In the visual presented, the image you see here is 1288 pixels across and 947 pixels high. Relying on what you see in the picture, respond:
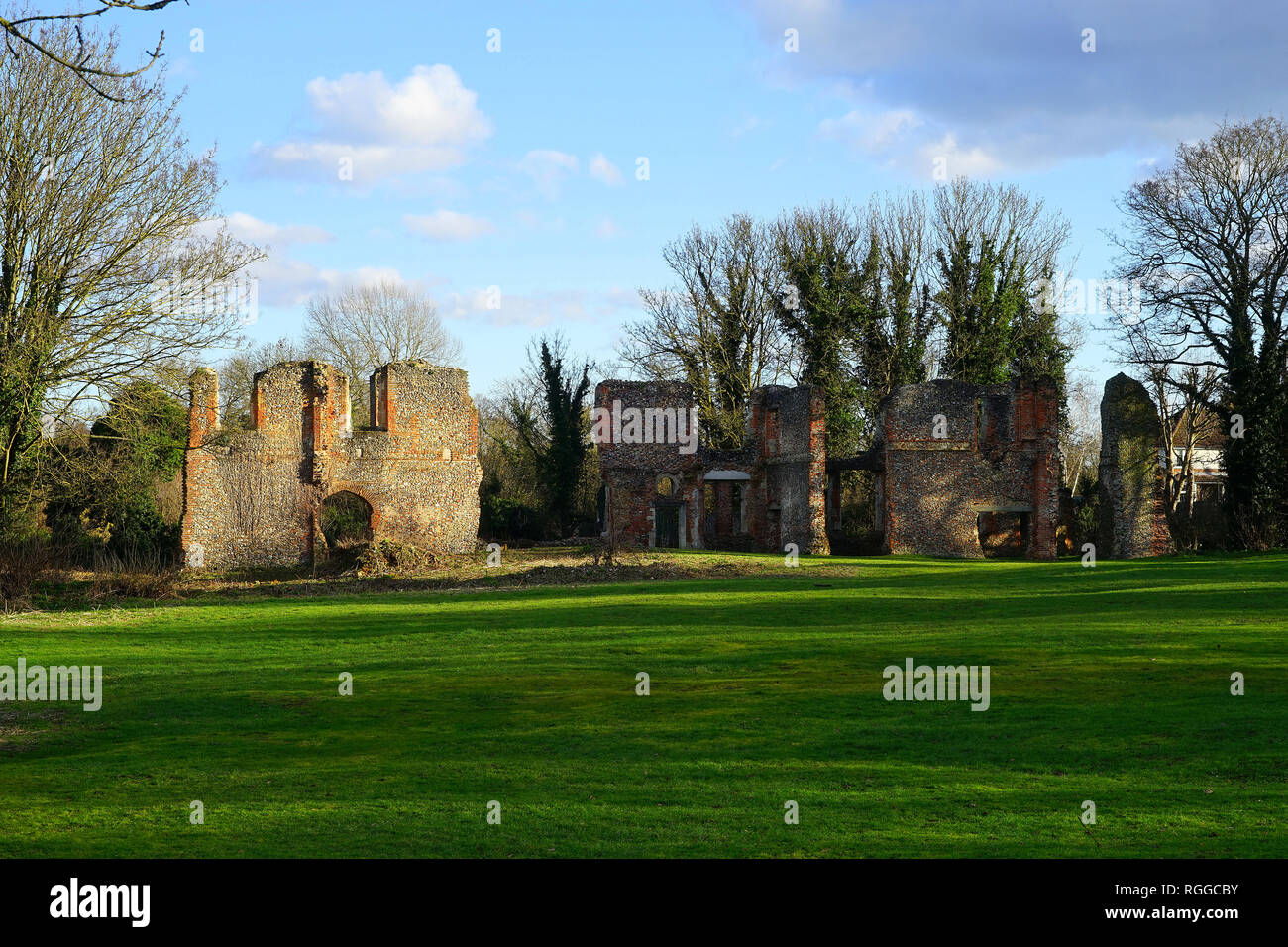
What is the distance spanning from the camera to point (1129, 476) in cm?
3853

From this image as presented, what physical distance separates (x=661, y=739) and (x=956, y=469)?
3087 cm

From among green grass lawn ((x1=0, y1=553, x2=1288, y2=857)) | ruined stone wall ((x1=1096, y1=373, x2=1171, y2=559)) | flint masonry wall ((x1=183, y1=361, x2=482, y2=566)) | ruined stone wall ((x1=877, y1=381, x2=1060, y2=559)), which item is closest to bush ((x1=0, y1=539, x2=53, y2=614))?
green grass lawn ((x1=0, y1=553, x2=1288, y2=857))

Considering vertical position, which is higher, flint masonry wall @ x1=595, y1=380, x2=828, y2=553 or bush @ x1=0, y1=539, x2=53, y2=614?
flint masonry wall @ x1=595, y1=380, x2=828, y2=553

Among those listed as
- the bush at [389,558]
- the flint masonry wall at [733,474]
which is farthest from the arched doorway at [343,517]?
the flint masonry wall at [733,474]

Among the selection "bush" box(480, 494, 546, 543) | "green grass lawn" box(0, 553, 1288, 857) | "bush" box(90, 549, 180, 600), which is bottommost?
"green grass lawn" box(0, 553, 1288, 857)

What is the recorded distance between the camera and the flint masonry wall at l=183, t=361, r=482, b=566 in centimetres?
3356

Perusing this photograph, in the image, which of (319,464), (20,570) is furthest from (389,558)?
(20,570)

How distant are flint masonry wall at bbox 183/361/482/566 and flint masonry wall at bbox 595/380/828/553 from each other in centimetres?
594

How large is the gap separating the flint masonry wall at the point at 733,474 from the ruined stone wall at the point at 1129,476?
9.52 metres

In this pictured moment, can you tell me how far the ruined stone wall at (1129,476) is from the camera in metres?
38.3

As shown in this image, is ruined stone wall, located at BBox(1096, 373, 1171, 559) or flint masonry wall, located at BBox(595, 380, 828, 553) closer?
ruined stone wall, located at BBox(1096, 373, 1171, 559)

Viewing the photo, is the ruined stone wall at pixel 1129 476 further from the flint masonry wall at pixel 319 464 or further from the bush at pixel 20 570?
the bush at pixel 20 570

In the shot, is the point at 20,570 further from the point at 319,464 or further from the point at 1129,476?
the point at 1129,476

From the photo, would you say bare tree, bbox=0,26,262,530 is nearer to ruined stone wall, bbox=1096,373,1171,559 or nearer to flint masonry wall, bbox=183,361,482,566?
flint masonry wall, bbox=183,361,482,566
